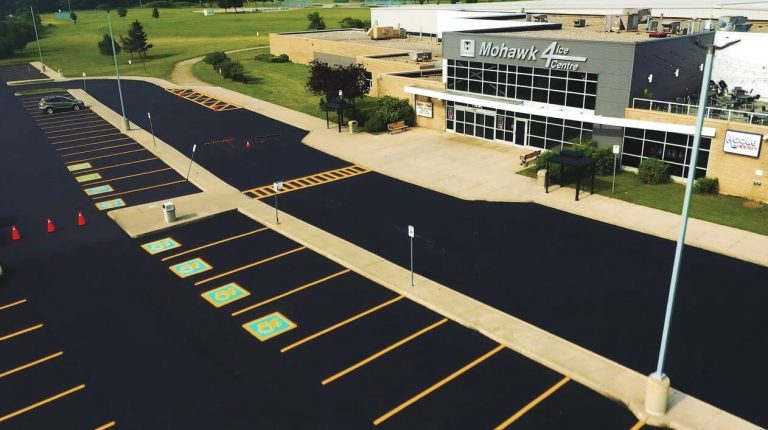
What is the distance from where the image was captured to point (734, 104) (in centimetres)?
3553

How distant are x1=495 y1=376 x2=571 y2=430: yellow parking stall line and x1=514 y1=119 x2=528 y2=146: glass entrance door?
25.6 meters

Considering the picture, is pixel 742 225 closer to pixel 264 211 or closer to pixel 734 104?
pixel 734 104

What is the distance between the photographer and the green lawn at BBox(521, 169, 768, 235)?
27000 millimetres

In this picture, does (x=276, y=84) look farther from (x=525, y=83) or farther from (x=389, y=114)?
(x=525, y=83)

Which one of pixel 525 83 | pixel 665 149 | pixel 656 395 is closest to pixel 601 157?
pixel 665 149

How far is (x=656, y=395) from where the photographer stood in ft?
48.0

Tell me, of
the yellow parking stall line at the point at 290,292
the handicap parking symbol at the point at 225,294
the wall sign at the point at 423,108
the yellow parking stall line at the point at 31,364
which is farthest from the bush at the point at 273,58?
the yellow parking stall line at the point at 31,364

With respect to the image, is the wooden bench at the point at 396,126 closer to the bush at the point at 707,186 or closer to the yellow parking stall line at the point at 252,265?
the yellow parking stall line at the point at 252,265

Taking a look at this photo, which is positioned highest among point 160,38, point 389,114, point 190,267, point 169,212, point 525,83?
point 160,38

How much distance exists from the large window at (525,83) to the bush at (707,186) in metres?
8.14

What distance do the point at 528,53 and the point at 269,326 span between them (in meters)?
27.2

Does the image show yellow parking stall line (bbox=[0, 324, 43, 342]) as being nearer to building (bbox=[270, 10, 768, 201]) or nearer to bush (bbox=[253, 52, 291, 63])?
building (bbox=[270, 10, 768, 201])

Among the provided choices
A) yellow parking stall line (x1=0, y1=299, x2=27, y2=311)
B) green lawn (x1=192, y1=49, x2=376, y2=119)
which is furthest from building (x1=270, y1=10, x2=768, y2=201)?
yellow parking stall line (x1=0, y1=299, x2=27, y2=311)

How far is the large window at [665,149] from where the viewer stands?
31.1 m
